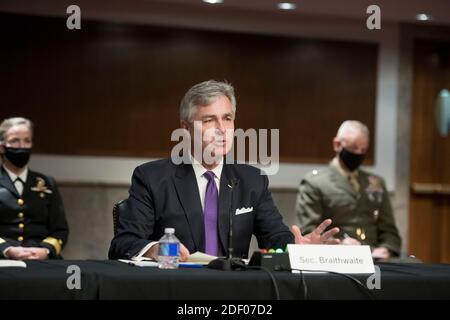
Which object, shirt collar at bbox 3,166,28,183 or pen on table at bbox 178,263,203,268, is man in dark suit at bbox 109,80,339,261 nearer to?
pen on table at bbox 178,263,203,268

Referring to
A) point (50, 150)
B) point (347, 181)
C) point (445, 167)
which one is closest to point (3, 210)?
point (50, 150)

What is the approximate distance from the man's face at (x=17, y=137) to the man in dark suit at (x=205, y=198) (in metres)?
1.92

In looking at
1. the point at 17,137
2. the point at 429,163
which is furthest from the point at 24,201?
the point at 429,163

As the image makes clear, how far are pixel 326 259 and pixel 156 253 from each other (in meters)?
0.70

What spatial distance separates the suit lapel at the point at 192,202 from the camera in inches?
134

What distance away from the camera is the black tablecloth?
2.40 metres

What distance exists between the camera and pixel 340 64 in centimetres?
747

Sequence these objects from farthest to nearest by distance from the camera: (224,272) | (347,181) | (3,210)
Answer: (347,181) → (3,210) → (224,272)

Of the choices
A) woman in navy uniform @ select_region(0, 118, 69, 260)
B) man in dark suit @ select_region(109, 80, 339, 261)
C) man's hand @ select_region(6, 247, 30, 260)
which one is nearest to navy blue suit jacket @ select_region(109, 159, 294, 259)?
man in dark suit @ select_region(109, 80, 339, 261)

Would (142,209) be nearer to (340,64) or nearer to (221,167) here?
(221,167)

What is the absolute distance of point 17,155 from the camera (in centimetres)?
520

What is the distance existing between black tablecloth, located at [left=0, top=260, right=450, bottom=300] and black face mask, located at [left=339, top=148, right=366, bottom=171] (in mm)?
3050

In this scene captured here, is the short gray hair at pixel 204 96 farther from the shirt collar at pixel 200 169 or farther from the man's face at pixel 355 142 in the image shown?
the man's face at pixel 355 142
